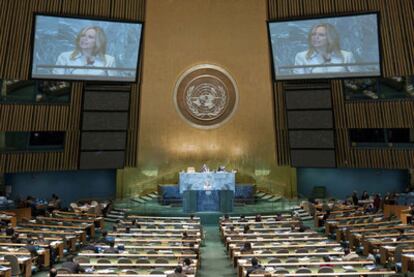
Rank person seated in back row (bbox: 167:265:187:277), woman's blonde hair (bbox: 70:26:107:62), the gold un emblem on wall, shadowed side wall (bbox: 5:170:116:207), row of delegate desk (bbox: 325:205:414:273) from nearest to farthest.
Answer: person seated in back row (bbox: 167:265:187:277) < row of delegate desk (bbox: 325:205:414:273) < woman's blonde hair (bbox: 70:26:107:62) < shadowed side wall (bbox: 5:170:116:207) < the gold un emblem on wall

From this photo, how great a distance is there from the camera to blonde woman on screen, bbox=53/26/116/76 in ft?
69.3

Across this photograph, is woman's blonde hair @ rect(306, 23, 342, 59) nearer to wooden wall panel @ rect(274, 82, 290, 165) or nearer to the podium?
wooden wall panel @ rect(274, 82, 290, 165)

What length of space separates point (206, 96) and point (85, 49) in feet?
22.4

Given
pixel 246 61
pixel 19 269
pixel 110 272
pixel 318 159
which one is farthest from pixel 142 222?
pixel 246 61

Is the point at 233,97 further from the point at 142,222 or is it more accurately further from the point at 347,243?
the point at 347,243

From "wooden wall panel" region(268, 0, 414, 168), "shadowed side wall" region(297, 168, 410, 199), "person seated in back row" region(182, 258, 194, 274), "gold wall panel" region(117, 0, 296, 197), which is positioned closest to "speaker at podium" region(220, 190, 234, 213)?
"gold wall panel" region(117, 0, 296, 197)

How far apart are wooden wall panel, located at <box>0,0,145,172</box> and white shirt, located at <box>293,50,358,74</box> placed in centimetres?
809

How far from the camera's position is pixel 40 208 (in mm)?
20812

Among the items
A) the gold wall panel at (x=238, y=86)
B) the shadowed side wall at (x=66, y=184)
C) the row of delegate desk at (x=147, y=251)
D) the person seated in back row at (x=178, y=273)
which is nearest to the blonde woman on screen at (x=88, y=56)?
the gold wall panel at (x=238, y=86)

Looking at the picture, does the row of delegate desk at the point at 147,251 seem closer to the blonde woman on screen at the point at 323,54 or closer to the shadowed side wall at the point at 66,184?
the shadowed side wall at the point at 66,184

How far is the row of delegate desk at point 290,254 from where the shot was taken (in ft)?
30.0

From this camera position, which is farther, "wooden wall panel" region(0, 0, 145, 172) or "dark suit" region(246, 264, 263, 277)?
"wooden wall panel" region(0, 0, 145, 172)

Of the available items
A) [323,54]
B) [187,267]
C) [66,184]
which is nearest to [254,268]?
[187,267]

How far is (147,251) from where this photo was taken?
11.4 metres
